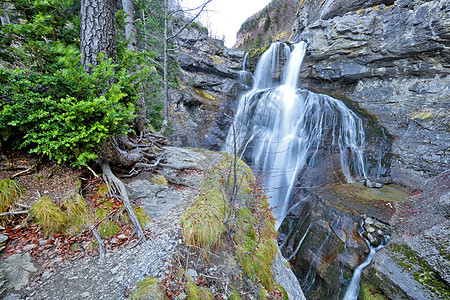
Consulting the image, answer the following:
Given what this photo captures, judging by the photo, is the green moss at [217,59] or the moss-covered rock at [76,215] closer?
the moss-covered rock at [76,215]

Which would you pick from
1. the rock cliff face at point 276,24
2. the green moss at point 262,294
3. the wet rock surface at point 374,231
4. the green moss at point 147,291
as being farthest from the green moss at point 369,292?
the rock cliff face at point 276,24

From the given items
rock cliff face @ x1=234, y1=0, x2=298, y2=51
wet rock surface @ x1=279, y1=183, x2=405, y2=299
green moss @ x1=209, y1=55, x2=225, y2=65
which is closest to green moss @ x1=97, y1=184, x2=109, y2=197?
wet rock surface @ x1=279, y1=183, x2=405, y2=299

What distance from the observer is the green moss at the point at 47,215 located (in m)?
2.40

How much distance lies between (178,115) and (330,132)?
448 inches

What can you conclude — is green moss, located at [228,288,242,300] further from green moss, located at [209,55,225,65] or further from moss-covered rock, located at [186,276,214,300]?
green moss, located at [209,55,225,65]

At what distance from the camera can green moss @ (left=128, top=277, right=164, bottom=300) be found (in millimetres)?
1845

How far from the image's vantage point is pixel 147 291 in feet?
6.22

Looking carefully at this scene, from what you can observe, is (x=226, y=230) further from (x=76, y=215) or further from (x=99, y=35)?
(x=99, y=35)

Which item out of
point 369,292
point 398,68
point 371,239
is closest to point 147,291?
point 369,292

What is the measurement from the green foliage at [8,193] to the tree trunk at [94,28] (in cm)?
222

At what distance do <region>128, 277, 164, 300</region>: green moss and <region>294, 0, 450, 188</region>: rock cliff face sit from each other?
12.0 metres

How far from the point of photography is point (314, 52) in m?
15.0

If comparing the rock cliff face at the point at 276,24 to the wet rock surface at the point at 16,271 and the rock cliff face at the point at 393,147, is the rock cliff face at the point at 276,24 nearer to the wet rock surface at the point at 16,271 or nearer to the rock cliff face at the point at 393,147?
the rock cliff face at the point at 393,147

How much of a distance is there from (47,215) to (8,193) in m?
0.64
